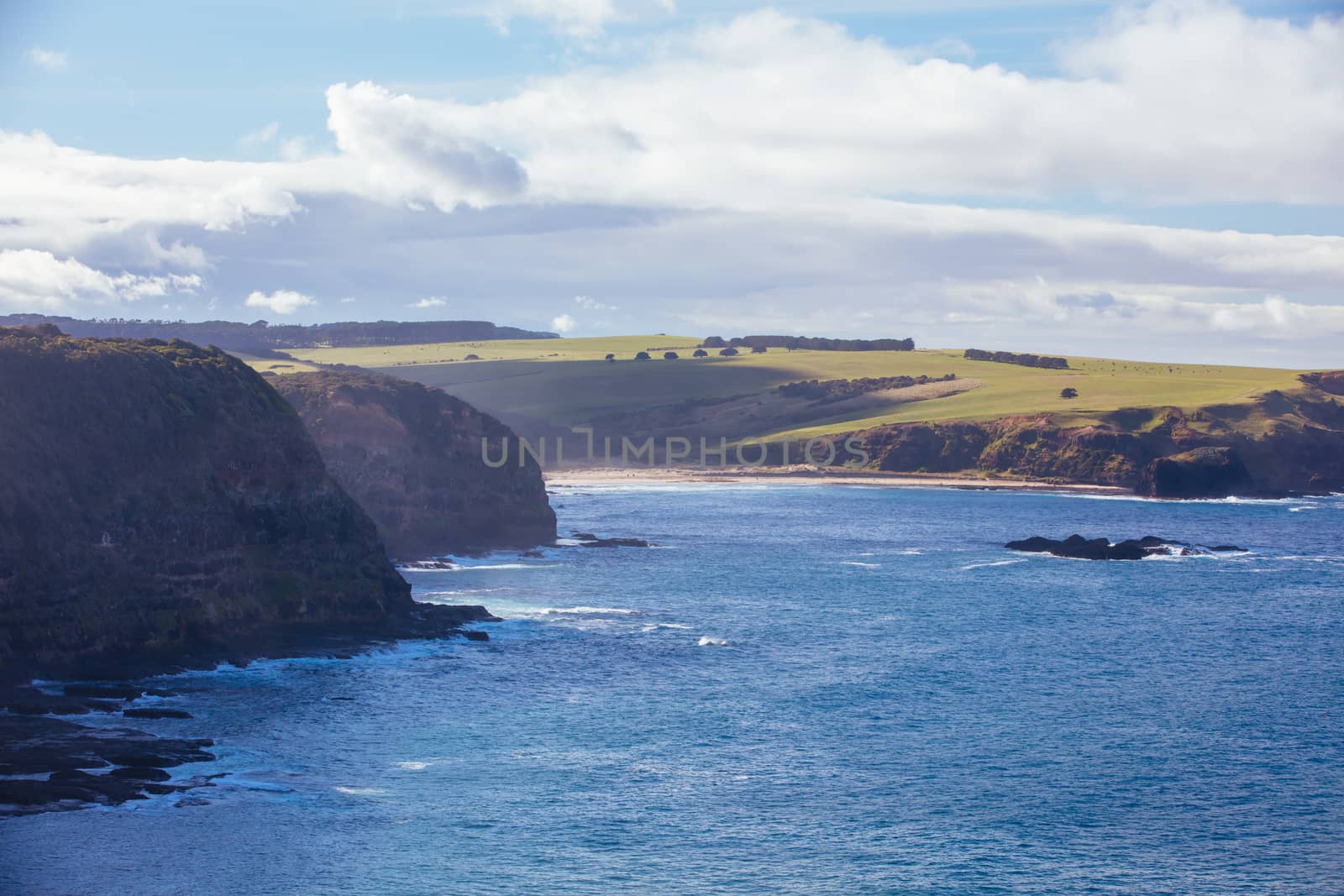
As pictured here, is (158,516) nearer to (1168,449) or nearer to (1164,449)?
(1164,449)

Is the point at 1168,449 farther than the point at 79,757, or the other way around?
the point at 1168,449

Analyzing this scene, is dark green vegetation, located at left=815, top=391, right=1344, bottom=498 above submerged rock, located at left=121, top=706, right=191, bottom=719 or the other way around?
above

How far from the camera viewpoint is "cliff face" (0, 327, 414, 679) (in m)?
55.8

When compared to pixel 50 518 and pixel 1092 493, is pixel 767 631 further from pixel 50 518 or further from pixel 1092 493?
pixel 1092 493

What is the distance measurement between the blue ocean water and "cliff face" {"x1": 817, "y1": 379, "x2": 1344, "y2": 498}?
77.4 metres

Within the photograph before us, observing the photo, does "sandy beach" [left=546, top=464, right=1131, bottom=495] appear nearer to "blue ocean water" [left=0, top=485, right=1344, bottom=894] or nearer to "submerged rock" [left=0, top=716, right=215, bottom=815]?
"blue ocean water" [left=0, top=485, right=1344, bottom=894]

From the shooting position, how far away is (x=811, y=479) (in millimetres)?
185625

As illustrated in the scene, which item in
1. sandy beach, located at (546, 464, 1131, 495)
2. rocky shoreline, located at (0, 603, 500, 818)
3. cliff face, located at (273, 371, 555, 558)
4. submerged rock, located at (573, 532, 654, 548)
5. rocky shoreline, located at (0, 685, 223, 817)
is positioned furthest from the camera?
sandy beach, located at (546, 464, 1131, 495)

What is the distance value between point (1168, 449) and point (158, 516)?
144901mm

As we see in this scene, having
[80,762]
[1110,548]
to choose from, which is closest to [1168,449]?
[1110,548]

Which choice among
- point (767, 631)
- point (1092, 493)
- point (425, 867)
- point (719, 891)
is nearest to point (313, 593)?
point (767, 631)

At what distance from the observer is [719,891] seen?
116 ft

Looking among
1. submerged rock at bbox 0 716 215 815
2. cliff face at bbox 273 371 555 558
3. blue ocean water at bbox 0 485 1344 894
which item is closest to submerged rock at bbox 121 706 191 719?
blue ocean water at bbox 0 485 1344 894

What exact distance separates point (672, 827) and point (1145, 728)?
23325mm
